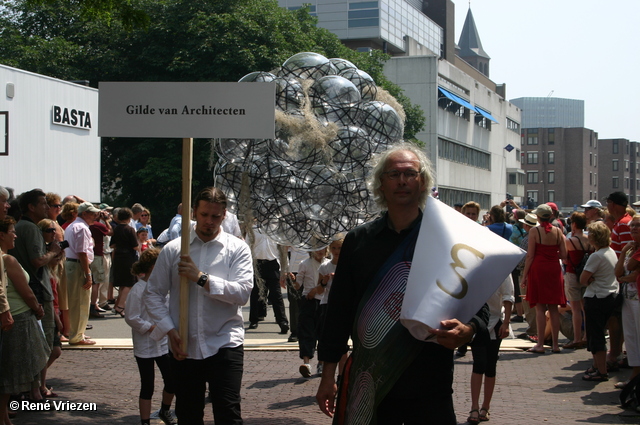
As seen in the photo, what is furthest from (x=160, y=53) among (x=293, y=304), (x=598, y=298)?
(x=598, y=298)

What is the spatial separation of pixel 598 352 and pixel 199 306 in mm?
5339

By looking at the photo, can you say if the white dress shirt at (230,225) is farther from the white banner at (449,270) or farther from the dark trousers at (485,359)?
the white banner at (449,270)

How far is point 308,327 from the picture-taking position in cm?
838

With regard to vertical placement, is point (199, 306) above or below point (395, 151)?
below

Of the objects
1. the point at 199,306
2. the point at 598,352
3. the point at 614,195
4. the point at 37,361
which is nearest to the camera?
the point at 199,306

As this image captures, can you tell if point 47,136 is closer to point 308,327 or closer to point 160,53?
point 160,53

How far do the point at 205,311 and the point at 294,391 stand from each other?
325 centimetres

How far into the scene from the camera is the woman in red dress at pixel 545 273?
10102 mm

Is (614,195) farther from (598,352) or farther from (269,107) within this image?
(269,107)

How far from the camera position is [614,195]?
376 inches

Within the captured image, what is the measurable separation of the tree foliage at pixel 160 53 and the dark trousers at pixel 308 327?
20502 millimetres

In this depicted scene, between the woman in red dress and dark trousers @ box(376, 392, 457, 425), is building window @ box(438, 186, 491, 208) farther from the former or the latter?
dark trousers @ box(376, 392, 457, 425)

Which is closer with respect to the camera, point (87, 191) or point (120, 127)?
point (120, 127)

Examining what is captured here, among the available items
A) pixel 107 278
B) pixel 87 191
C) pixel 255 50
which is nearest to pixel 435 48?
pixel 255 50
